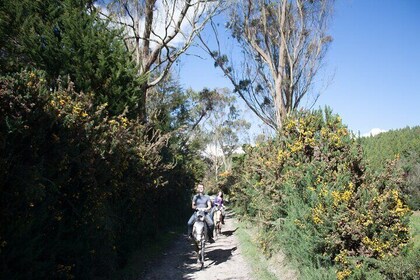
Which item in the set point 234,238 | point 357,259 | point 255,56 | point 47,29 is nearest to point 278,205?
point 357,259

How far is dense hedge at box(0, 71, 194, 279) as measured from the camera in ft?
12.7

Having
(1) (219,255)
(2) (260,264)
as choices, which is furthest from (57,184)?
(1) (219,255)

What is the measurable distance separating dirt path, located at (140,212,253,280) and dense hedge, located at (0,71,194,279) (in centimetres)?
143

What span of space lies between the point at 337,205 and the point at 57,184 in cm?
505

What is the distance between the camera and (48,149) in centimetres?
475

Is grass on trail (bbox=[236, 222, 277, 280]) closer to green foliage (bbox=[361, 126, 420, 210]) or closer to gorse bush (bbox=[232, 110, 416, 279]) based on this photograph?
gorse bush (bbox=[232, 110, 416, 279])

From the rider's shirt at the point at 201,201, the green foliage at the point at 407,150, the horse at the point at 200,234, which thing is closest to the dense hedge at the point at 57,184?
the horse at the point at 200,234

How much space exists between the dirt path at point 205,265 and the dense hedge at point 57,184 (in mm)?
1425

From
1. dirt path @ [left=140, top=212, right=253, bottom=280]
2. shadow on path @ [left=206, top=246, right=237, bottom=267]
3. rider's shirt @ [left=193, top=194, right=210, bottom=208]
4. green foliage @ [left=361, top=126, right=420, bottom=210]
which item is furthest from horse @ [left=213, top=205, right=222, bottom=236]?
green foliage @ [left=361, top=126, right=420, bottom=210]

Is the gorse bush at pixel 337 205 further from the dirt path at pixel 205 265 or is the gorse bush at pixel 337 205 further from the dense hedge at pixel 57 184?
the dense hedge at pixel 57 184

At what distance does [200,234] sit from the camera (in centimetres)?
956

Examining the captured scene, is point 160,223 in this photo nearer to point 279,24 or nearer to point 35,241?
point 35,241

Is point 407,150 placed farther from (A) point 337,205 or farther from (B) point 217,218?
(A) point 337,205

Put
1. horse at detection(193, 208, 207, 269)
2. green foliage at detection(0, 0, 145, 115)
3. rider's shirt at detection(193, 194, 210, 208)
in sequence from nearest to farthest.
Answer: horse at detection(193, 208, 207, 269), green foliage at detection(0, 0, 145, 115), rider's shirt at detection(193, 194, 210, 208)
